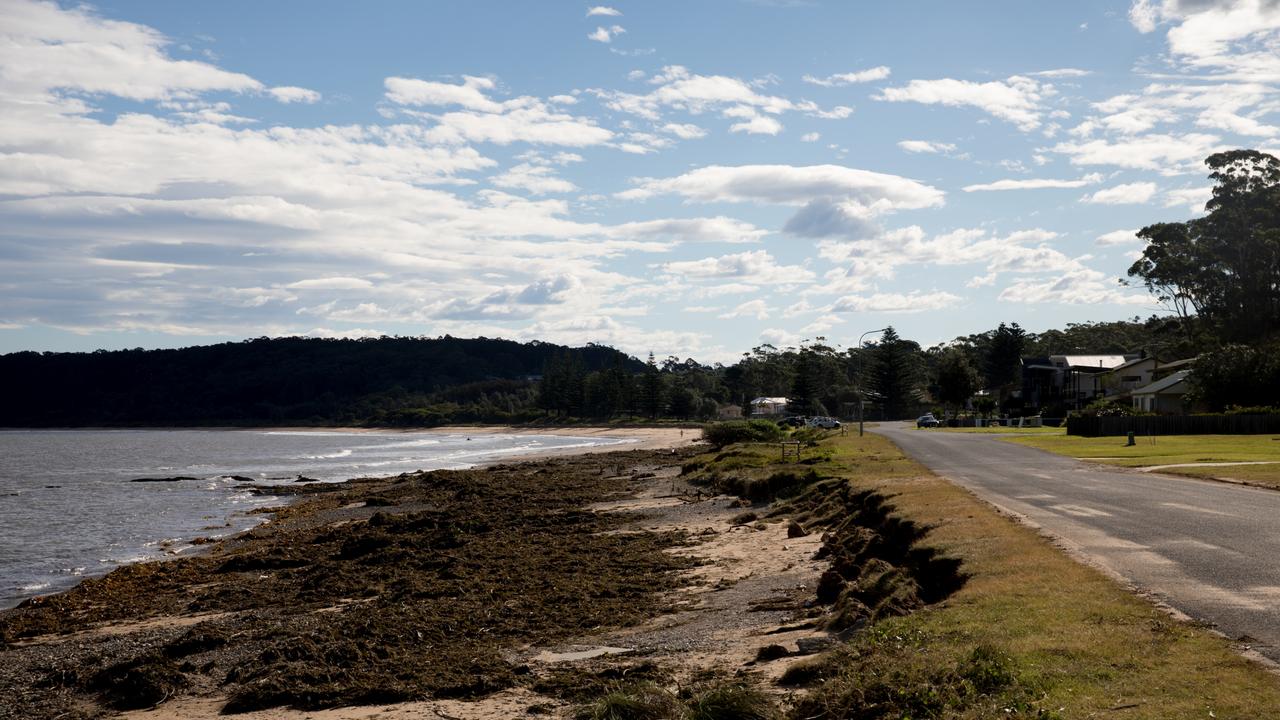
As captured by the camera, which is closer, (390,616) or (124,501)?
(390,616)

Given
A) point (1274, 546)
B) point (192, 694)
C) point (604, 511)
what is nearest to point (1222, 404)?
point (604, 511)

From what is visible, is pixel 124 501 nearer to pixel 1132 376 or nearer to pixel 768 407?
pixel 1132 376

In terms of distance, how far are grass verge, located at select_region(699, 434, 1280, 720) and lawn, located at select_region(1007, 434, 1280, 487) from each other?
16088mm

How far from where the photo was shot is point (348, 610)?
1742 centimetres

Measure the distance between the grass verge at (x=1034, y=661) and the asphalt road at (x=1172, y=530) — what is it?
643 mm

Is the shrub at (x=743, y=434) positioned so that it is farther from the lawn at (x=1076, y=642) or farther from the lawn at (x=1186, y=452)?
the lawn at (x=1076, y=642)

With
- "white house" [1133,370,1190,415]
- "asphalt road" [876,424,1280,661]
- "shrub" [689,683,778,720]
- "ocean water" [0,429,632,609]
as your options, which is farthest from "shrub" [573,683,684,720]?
"white house" [1133,370,1190,415]

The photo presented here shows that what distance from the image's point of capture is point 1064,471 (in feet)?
99.2

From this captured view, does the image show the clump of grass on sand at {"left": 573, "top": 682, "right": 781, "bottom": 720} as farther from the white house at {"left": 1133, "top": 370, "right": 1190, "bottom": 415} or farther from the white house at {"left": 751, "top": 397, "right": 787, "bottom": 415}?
the white house at {"left": 751, "top": 397, "right": 787, "bottom": 415}

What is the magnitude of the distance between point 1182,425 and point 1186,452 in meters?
17.8

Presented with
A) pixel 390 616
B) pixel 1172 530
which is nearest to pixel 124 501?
pixel 390 616

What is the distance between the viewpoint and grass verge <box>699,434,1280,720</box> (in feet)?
24.5

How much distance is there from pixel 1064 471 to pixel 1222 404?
132 feet

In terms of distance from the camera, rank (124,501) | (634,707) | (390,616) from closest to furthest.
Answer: (634,707) → (390,616) → (124,501)
